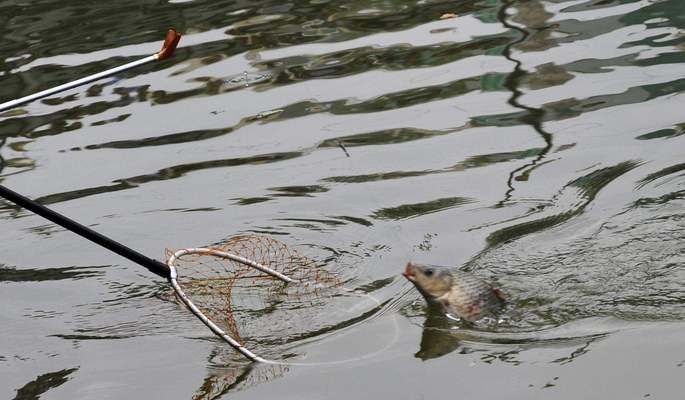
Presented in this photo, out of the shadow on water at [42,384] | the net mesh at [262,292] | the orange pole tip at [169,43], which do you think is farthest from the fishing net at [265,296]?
the orange pole tip at [169,43]

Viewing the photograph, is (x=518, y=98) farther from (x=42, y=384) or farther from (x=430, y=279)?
(x=42, y=384)

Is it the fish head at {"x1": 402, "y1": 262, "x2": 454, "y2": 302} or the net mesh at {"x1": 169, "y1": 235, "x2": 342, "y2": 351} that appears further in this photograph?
the net mesh at {"x1": 169, "y1": 235, "x2": 342, "y2": 351}

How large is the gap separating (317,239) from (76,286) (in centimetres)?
143

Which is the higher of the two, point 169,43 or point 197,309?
point 169,43

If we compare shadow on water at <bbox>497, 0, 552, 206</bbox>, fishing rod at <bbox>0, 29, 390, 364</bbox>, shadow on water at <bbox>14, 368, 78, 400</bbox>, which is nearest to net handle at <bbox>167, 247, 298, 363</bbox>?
fishing rod at <bbox>0, 29, 390, 364</bbox>

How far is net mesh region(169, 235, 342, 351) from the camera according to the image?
6.20 metres

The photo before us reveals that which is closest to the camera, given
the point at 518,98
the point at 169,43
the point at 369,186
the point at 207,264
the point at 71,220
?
the point at 169,43

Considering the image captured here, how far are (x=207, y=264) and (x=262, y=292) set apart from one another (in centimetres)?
72

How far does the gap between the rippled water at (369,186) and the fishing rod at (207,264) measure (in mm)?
138

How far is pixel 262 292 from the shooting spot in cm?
668

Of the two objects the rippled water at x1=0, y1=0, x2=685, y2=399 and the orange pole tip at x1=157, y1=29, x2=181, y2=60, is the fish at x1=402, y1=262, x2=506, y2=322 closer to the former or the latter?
the rippled water at x1=0, y1=0, x2=685, y2=399

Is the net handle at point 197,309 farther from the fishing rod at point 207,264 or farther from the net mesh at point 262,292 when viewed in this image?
the net mesh at point 262,292

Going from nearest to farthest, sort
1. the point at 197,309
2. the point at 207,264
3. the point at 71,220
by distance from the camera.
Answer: the point at 71,220
the point at 197,309
the point at 207,264

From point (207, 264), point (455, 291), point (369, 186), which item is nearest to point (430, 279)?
point (455, 291)
